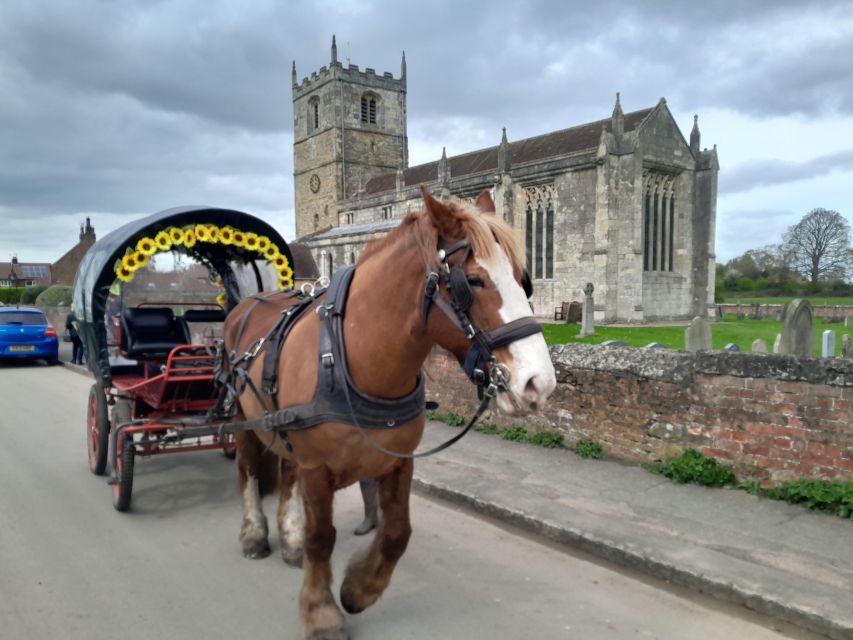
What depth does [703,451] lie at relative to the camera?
549 centimetres

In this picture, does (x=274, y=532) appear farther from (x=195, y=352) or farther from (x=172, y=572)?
(x=195, y=352)

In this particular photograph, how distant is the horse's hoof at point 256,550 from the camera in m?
4.14

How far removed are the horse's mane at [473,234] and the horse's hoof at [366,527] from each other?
2797 millimetres

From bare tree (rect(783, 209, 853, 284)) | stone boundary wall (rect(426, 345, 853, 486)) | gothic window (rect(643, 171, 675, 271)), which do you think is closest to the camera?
stone boundary wall (rect(426, 345, 853, 486))

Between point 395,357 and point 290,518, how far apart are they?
6.80 feet

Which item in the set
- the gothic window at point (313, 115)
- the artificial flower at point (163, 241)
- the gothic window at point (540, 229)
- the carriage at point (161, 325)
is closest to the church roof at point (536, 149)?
the gothic window at point (540, 229)

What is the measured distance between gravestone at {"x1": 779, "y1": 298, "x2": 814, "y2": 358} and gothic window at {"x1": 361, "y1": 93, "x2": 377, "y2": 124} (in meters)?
49.3

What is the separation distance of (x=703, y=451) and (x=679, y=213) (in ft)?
90.3

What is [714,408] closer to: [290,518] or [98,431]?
[290,518]

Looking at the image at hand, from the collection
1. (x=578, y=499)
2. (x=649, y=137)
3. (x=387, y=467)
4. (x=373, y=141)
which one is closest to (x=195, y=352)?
(x=387, y=467)

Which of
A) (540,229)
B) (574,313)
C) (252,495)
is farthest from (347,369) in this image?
(540,229)

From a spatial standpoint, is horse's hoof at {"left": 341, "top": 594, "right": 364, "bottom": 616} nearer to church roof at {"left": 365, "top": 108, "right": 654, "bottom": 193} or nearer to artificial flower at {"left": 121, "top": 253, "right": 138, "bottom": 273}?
artificial flower at {"left": 121, "top": 253, "right": 138, "bottom": 273}

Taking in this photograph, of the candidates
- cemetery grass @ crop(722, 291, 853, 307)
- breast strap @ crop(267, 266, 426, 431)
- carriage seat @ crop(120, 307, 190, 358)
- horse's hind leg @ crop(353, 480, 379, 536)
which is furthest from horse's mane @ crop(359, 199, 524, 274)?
cemetery grass @ crop(722, 291, 853, 307)

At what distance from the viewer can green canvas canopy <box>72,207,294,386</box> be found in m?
5.20
